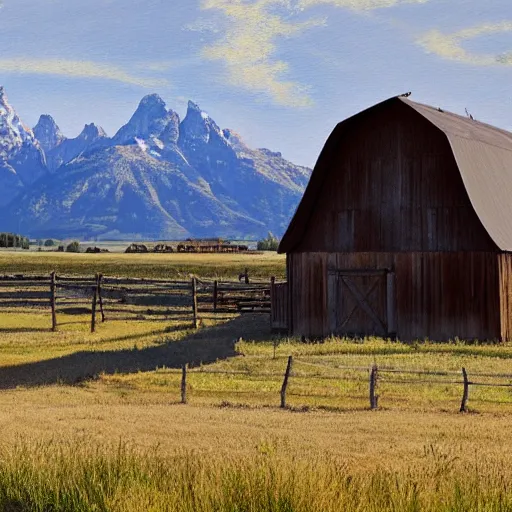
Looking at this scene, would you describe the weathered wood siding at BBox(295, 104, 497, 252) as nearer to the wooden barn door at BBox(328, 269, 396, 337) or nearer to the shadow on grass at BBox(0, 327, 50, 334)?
the wooden barn door at BBox(328, 269, 396, 337)

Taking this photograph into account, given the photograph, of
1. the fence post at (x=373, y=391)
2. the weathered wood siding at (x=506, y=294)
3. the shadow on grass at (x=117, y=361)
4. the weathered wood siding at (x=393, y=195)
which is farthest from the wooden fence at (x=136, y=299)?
the fence post at (x=373, y=391)

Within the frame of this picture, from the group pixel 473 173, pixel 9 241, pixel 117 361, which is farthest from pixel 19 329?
pixel 9 241

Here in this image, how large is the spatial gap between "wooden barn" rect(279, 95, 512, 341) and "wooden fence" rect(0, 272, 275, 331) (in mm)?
7270

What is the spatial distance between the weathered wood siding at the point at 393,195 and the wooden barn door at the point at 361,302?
0.93 metres

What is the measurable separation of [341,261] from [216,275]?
46995mm

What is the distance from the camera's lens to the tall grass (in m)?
7.36

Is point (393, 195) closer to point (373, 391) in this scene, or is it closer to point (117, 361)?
point (117, 361)

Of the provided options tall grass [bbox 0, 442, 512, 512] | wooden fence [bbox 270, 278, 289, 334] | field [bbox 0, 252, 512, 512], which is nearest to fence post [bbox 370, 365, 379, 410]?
field [bbox 0, 252, 512, 512]

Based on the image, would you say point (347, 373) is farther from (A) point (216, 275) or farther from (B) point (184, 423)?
(A) point (216, 275)

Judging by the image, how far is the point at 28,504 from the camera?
8.06 metres

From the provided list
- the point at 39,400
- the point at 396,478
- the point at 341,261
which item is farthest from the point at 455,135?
the point at 396,478

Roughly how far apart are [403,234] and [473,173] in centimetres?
293

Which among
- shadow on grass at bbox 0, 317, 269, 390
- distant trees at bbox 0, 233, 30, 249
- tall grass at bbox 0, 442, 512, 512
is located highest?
distant trees at bbox 0, 233, 30, 249

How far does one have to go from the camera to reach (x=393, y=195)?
2977 cm
